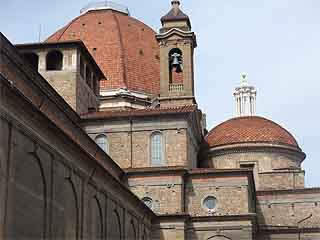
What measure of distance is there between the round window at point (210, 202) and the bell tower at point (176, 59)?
926cm

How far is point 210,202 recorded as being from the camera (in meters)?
49.7

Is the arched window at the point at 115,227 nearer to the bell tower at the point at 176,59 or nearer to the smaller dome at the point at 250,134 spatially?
the bell tower at the point at 176,59

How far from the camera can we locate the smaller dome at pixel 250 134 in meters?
59.1

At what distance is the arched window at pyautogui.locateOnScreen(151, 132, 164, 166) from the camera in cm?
5044

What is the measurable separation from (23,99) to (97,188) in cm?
1078

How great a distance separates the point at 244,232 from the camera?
48406 millimetres

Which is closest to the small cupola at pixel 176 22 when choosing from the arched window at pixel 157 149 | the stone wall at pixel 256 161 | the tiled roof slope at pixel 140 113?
the tiled roof slope at pixel 140 113

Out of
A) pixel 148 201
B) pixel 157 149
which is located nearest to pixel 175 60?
pixel 157 149

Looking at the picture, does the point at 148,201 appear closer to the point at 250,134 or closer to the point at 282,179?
the point at 282,179

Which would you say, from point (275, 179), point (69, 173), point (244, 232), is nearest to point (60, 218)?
point (69, 173)

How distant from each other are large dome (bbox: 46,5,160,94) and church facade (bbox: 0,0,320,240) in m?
0.11

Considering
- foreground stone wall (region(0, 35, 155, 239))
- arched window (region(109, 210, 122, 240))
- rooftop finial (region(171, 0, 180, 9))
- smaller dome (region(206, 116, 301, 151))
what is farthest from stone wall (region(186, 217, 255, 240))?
rooftop finial (region(171, 0, 180, 9))

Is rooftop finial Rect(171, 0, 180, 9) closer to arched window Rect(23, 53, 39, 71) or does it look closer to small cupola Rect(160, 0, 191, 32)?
small cupola Rect(160, 0, 191, 32)

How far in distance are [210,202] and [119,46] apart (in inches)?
952
